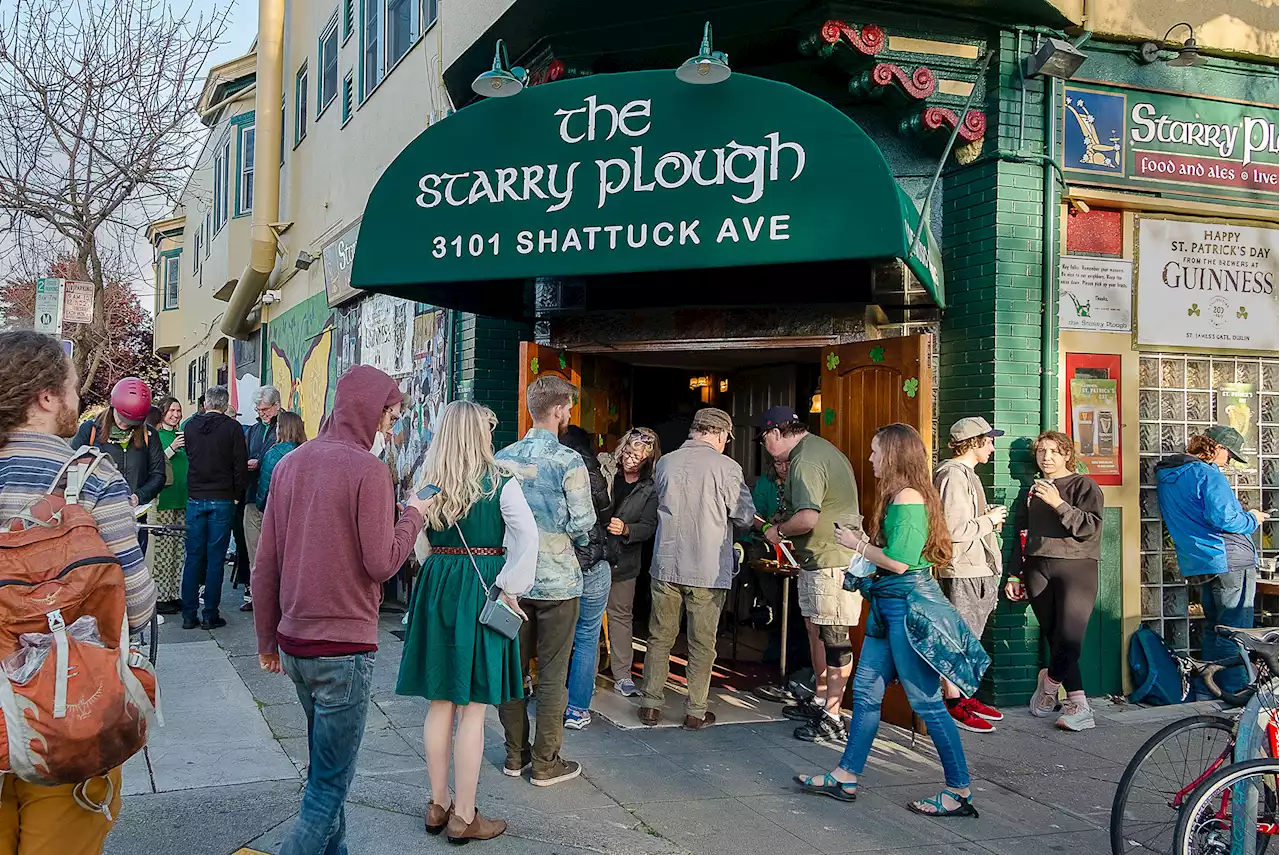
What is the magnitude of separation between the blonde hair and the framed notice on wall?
15.1 feet

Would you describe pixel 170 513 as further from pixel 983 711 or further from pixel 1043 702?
pixel 1043 702

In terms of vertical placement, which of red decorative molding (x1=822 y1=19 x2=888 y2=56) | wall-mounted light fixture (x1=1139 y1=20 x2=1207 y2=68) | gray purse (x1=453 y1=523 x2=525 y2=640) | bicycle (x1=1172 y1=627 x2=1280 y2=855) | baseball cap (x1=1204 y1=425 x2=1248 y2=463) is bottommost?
bicycle (x1=1172 y1=627 x2=1280 y2=855)

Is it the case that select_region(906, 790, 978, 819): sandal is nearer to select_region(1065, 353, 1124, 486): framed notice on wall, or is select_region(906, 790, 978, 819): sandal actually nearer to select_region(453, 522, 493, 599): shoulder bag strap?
select_region(453, 522, 493, 599): shoulder bag strap

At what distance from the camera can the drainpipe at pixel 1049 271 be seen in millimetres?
6988

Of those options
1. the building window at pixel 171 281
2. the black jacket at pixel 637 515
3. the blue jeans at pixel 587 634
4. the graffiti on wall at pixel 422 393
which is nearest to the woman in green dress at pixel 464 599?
the blue jeans at pixel 587 634

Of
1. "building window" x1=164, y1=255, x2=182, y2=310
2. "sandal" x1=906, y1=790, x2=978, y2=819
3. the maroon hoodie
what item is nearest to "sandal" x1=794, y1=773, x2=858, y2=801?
"sandal" x1=906, y1=790, x2=978, y2=819

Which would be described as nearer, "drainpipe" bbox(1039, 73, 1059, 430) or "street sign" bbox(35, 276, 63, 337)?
"drainpipe" bbox(1039, 73, 1059, 430)

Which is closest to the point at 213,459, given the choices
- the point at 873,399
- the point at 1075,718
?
the point at 873,399

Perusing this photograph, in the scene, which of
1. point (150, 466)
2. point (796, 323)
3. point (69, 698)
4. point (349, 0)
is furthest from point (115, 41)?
point (69, 698)

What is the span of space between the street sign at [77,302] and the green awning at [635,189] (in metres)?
3.57

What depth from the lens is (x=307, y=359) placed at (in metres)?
15.1

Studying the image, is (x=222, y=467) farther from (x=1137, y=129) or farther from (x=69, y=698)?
(x=1137, y=129)

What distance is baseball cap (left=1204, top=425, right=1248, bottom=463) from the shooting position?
275 inches

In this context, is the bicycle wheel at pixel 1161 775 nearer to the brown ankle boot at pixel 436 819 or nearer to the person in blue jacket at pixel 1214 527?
the brown ankle boot at pixel 436 819
